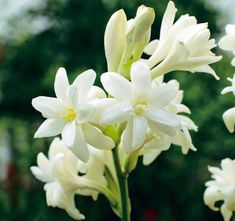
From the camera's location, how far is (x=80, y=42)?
6.58 metres

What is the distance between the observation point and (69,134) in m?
0.95

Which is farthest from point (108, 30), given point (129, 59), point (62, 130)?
point (62, 130)

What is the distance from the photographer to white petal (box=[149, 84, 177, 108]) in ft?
3.16

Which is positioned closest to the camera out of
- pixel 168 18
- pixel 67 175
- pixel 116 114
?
pixel 116 114

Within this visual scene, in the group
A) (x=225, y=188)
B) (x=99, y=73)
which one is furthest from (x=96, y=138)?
(x=99, y=73)

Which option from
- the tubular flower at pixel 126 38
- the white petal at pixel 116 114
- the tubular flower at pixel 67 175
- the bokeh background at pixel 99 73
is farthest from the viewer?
the bokeh background at pixel 99 73

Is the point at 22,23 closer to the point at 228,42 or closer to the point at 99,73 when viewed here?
the point at 99,73

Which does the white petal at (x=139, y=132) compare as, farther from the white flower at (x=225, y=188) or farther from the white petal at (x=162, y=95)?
the white flower at (x=225, y=188)

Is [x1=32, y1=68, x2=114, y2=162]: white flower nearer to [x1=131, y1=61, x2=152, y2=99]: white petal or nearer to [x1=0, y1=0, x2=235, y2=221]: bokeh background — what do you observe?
[x1=131, y1=61, x2=152, y2=99]: white petal

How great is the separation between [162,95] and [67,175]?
348 millimetres

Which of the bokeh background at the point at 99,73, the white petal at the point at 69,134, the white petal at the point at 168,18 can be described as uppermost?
the white petal at the point at 168,18

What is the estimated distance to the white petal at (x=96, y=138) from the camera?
0.97 m

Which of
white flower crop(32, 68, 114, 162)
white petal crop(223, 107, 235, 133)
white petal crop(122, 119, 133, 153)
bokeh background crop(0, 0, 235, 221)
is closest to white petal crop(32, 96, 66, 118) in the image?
white flower crop(32, 68, 114, 162)

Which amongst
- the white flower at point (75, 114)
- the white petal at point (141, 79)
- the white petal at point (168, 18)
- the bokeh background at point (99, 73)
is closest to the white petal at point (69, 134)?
the white flower at point (75, 114)
